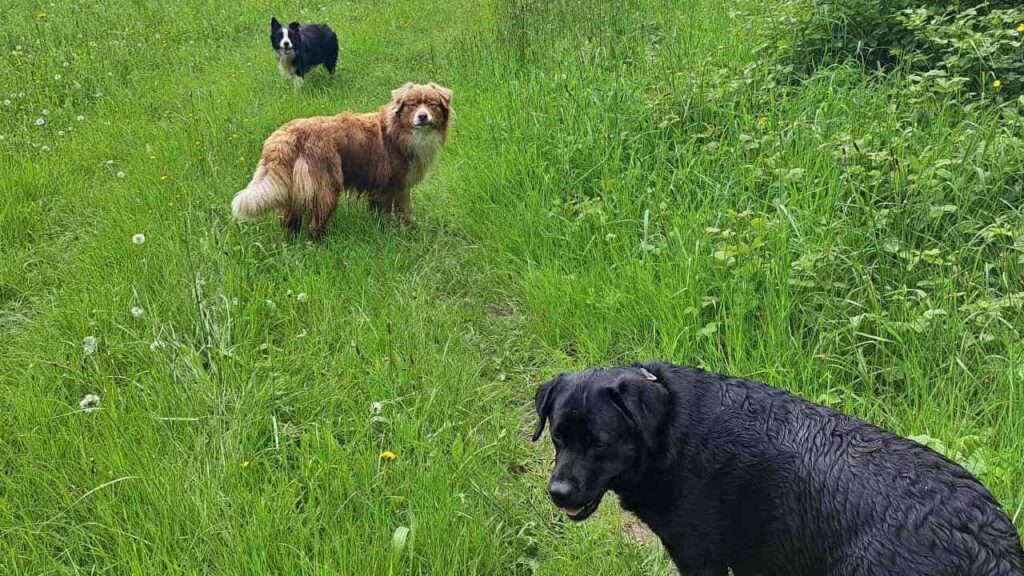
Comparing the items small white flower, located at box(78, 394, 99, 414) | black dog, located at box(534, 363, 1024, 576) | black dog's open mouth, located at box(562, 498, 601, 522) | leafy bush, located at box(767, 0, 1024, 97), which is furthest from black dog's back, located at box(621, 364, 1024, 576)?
leafy bush, located at box(767, 0, 1024, 97)

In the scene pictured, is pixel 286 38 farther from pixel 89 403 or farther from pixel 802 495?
pixel 802 495

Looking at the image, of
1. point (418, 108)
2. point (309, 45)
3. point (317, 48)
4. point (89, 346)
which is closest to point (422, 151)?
point (418, 108)

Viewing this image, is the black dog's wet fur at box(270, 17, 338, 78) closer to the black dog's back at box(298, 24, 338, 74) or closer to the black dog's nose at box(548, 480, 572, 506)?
the black dog's back at box(298, 24, 338, 74)

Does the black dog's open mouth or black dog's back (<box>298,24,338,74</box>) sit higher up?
black dog's back (<box>298,24,338,74</box>)

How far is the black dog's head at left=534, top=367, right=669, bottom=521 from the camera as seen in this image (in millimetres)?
1842

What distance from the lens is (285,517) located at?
202 cm

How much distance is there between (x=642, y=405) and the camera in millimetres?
1849

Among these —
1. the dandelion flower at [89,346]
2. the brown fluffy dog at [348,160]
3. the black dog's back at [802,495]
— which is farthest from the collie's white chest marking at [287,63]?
the black dog's back at [802,495]

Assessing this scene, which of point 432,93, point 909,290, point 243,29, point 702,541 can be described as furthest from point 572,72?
point 243,29

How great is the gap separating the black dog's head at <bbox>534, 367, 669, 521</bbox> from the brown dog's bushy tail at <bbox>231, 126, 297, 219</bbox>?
2797 mm

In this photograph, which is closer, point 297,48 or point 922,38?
point 922,38

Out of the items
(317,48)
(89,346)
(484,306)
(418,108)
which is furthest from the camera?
(317,48)

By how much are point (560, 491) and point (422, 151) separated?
3.49 meters

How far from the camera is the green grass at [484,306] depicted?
2.09 metres
